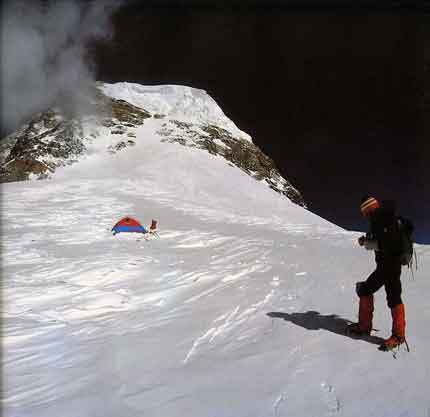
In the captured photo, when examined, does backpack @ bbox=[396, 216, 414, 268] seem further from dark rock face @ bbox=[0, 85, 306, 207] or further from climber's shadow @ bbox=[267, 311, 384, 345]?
dark rock face @ bbox=[0, 85, 306, 207]

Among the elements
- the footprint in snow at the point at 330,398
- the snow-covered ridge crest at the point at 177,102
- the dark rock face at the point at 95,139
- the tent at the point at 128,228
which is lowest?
the footprint in snow at the point at 330,398

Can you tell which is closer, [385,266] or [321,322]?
[385,266]

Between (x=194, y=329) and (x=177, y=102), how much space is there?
63.1 meters

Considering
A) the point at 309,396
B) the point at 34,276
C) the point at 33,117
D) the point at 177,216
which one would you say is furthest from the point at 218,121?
the point at 309,396

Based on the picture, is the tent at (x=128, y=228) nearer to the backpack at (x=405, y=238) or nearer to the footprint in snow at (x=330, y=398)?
the backpack at (x=405, y=238)

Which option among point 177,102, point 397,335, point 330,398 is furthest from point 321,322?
point 177,102

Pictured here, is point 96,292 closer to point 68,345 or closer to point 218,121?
point 68,345

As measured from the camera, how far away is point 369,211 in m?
4.41

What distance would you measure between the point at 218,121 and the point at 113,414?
216 feet

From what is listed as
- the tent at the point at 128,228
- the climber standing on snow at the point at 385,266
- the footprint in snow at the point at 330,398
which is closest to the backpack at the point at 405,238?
the climber standing on snow at the point at 385,266

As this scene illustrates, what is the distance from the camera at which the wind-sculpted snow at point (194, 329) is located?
334 cm

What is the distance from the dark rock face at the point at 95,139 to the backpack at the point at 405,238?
41.4 meters

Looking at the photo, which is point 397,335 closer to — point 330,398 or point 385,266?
point 385,266

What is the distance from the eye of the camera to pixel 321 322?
511cm
